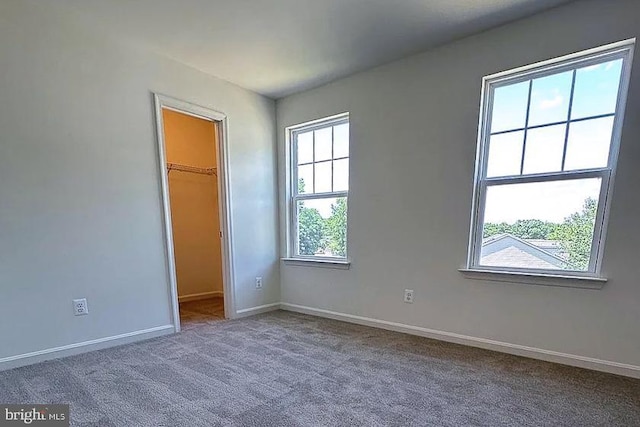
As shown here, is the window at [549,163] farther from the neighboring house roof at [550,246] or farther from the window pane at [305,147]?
the window pane at [305,147]

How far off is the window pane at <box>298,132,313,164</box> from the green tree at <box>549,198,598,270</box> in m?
2.33

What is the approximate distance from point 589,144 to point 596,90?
352mm

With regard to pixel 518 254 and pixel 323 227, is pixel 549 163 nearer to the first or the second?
pixel 518 254

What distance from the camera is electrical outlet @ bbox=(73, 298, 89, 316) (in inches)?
85.9

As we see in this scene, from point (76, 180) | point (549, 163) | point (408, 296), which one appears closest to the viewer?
point (549, 163)

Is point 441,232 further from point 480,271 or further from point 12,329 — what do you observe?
point 12,329

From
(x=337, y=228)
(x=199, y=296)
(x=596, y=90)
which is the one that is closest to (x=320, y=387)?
(x=337, y=228)

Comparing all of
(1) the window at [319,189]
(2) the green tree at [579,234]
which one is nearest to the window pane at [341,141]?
(1) the window at [319,189]

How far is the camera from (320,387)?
1.75 meters

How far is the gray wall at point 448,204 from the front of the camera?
1.83 metres

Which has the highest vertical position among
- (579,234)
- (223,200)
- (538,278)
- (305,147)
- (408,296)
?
(305,147)

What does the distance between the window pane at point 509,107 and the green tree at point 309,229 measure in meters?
1.84
